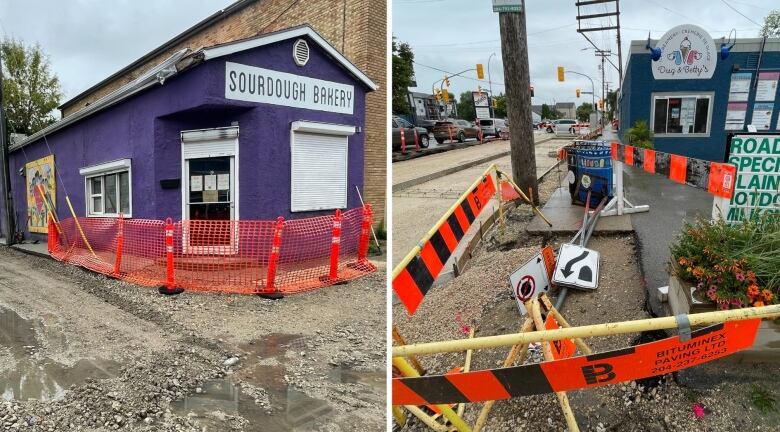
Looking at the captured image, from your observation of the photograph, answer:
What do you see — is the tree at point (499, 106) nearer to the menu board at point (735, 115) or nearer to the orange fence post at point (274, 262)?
the menu board at point (735, 115)

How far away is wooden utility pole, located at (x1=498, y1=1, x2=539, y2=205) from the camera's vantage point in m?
7.33

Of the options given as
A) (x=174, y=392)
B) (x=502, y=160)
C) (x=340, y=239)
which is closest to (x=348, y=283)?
(x=340, y=239)

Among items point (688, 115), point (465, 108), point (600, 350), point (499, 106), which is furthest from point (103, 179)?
point (465, 108)

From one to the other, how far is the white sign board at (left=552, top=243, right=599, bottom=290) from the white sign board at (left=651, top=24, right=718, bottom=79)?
11811mm

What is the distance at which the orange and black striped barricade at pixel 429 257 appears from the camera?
9.33ft

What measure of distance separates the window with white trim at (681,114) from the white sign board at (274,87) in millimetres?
11517

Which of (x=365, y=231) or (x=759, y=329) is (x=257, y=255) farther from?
(x=759, y=329)

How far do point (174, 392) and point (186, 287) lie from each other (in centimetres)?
333

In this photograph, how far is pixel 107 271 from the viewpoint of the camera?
336 inches

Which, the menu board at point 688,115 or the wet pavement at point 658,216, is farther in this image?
the menu board at point 688,115

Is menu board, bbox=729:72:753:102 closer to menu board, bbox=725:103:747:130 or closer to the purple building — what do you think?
menu board, bbox=725:103:747:130

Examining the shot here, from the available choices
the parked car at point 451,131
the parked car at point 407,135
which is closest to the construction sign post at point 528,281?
the parked car at point 407,135

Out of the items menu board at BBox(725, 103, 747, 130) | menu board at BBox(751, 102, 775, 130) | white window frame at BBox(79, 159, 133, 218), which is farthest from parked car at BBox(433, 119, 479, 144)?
white window frame at BBox(79, 159, 133, 218)

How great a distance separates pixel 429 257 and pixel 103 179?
354 inches
